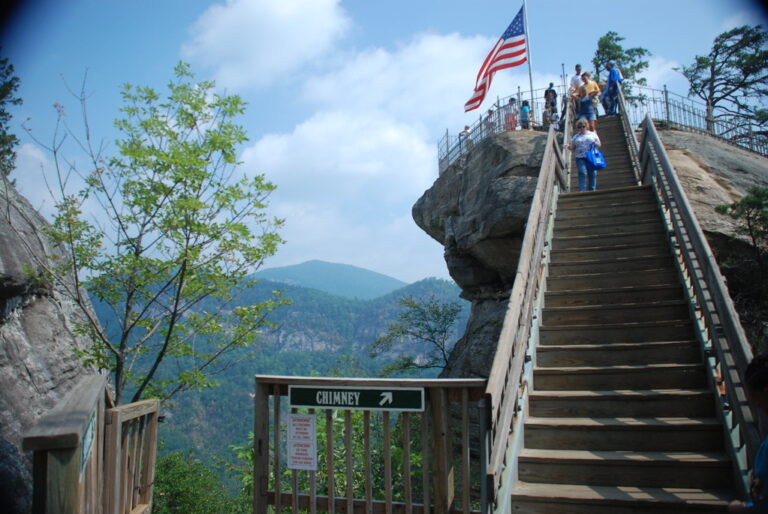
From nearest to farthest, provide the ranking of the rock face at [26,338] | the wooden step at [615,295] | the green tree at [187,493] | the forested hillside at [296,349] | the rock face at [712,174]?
the wooden step at [615,295] < the rock face at [26,338] < the rock face at [712,174] < the green tree at [187,493] < the forested hillside at [296,349]

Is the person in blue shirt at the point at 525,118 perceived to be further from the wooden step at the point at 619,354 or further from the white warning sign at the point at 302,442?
the white warning sign at the point at 302,442

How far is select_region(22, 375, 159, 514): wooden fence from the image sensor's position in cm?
192

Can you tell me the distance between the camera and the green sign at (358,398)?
4324mm

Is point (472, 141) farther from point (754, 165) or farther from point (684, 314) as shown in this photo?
point (684, 314)

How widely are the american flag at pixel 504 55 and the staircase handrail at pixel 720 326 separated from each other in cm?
1121

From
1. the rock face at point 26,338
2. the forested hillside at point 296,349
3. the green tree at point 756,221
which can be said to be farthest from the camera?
the forested hillside at point 296,349

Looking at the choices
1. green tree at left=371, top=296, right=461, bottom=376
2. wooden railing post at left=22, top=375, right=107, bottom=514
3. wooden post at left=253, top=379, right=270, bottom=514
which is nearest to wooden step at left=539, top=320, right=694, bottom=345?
wooden post at left=253, top=379, right=270, bottom=514

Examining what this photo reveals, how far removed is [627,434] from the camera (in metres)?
4.73

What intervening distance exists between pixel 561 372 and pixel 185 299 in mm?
5864

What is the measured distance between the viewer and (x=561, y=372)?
5531mm

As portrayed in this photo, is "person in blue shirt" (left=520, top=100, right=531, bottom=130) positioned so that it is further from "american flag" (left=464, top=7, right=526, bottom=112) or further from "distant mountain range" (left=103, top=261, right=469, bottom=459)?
"distant mountain range" (left=103, top=261, right=469, bottom=459)

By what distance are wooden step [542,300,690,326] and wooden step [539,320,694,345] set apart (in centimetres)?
20

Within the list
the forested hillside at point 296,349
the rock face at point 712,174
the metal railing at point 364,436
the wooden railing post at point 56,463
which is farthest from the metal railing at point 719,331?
the forested hillside at point 296,349

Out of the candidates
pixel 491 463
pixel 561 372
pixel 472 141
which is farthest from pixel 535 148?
pixel 491 463
